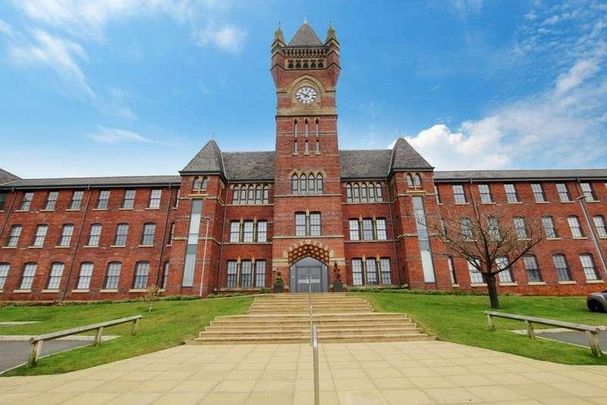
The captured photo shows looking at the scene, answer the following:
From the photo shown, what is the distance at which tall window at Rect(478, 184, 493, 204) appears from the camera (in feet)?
87.3

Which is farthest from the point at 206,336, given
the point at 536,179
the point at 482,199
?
the point at 536,179

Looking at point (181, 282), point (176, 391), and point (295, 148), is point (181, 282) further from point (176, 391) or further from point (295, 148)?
point (176, 391)

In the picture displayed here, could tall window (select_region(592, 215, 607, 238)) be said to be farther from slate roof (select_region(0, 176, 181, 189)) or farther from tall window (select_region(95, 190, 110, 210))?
tall window (select_region(95, 190, 110, 210))

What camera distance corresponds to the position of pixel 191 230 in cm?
2364

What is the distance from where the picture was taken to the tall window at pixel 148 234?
25797 mm

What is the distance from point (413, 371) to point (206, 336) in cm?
801

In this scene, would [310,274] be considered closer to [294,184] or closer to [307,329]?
[294,184]

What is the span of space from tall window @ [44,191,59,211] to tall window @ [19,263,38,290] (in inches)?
213

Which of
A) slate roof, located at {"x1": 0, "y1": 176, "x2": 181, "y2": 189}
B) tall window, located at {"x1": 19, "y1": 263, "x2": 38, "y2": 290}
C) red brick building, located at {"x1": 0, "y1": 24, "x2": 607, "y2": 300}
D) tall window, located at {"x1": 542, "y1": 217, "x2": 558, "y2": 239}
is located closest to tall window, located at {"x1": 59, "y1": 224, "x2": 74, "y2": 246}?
red brick building, located at {"x1": 0, "y1": 24, "x2": 607, "y2": 300}

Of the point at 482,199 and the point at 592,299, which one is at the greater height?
the point at 482,199

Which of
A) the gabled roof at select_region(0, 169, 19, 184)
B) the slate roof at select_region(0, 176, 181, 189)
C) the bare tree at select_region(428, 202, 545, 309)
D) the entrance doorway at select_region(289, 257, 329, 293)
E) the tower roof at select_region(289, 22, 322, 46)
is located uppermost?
the tower roof at select_region(289, 22, 322, 46)

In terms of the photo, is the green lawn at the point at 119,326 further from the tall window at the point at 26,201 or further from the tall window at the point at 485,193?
the tall window at the point at 485,193

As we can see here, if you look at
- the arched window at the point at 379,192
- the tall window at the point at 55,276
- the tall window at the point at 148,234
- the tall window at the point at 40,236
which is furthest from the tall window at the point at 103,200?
the arched window at the point at 379,192

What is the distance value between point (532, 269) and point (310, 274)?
19.5 m
